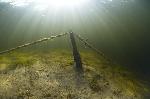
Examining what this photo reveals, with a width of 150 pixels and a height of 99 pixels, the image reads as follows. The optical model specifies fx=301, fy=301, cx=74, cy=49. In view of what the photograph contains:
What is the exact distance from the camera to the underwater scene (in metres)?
9.25

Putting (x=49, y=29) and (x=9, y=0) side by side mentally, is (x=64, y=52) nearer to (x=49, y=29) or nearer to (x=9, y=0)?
(x=49, y=29)

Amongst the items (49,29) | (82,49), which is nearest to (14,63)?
(82,49)

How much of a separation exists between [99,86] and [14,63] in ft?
10.5

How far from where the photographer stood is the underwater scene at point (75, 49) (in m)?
9.25

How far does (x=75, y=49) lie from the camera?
10109mm

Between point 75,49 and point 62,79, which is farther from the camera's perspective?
point 75,49

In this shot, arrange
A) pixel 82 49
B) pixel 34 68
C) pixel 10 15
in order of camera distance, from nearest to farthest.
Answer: pixel 34 68
pixel 82 49
pixel 10 15

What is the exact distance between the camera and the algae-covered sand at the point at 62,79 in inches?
351

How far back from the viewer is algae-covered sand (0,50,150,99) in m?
8.91

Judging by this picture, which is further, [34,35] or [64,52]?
[34,35]

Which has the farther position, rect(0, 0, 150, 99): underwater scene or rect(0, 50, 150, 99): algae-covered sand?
rect(0, 0, 150, 99): underwater scene

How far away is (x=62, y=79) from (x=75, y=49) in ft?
3.87

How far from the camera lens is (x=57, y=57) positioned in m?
11.0

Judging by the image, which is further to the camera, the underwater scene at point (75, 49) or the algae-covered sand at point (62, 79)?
the underwater scene at point (75, 49)
